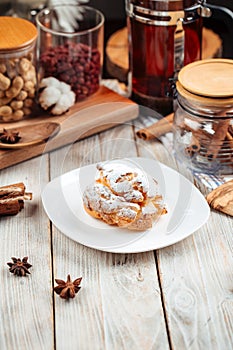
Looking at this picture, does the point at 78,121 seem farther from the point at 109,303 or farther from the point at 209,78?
the point at 109,303

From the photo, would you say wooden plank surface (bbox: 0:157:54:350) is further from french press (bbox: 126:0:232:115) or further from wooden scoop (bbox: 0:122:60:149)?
french press (bbox: 126:0:232:115)

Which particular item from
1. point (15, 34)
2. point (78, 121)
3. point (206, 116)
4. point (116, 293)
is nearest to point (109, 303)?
point (116, 293)

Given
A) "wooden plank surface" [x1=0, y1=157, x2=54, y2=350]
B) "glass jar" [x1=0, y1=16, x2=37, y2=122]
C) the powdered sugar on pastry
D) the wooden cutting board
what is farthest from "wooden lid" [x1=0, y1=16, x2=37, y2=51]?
the powdered sugar on pastry

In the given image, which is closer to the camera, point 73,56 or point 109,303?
point 109,303

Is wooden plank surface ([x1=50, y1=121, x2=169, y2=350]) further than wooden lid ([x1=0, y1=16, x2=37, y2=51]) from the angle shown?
No

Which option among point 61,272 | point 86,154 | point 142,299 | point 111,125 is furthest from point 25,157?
point 142,299

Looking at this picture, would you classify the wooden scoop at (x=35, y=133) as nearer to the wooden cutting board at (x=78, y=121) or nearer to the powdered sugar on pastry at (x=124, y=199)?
the wooden cutting board at (x=78, y=121)
